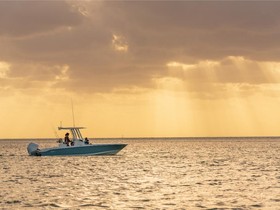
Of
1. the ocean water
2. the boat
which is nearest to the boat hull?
the boat

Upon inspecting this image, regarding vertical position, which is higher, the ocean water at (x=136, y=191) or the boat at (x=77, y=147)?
the boat at (x=77, y=147)

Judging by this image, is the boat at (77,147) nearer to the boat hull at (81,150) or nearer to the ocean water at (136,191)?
the boat hull at (81,150)

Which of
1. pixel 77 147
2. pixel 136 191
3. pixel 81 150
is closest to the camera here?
pixel 136 191

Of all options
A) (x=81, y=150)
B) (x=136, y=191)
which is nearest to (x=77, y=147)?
(x=81, y=150)

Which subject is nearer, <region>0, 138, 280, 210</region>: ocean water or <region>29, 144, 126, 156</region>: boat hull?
<region>0, 138, 280, 210</region>: ocean water

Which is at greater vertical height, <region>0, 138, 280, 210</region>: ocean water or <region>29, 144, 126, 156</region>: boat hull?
<region>29, 144, 126, 156</region>: boat hull

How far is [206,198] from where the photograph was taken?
128 ft

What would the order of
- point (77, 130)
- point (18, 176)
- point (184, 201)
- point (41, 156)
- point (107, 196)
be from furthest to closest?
point (41, 156) → point (77, 130) → point (18, 176) → point (107, 196) → point (184, 201)

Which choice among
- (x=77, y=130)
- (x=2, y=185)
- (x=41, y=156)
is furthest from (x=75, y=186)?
(x=41, y=156)

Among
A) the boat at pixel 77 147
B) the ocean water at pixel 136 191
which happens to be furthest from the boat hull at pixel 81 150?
the ocean water at pixel 136 191

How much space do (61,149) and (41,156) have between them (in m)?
15.9

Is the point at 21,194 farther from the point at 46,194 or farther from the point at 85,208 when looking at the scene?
the point at 85,208

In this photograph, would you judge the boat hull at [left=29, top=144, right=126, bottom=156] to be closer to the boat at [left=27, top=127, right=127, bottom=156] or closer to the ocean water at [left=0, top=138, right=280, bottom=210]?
the boat at [left=27, top=127, right=127, bottom=156]

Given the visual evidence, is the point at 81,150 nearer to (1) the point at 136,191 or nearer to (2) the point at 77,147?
(2) the point at 77,147
